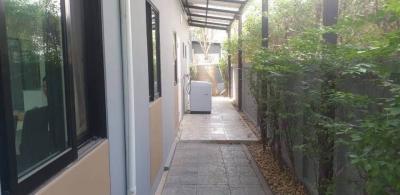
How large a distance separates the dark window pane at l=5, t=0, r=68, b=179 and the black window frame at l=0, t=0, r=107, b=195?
0.11ft

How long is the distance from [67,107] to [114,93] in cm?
82

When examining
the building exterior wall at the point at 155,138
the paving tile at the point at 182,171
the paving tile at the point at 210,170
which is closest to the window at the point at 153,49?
the building exterior wall at the point at 155,138

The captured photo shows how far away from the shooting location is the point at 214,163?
19.0 feet

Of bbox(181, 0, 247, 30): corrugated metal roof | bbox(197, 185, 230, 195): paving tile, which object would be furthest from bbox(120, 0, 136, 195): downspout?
bbox(181, 0, 247, 30): corrugated metal roof

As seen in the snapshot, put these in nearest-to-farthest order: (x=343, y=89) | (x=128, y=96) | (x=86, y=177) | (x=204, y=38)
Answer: (x=86, y=177) < (x=128, y=96) < (x=343, y=89) < (x=204, y=38)

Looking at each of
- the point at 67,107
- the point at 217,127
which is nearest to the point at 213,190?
the point at 67,107

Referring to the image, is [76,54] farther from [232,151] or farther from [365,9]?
[232,151]

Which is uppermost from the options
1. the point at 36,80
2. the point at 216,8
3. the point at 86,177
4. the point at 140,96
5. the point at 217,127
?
the point at 216,8

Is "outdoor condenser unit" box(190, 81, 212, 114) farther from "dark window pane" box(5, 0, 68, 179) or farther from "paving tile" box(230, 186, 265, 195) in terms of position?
"dark window pane" box(5, 0, 68, 179)

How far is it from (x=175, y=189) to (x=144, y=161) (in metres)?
0.99

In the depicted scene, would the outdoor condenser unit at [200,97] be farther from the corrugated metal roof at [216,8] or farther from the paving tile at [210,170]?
the paving tile at [210,170]

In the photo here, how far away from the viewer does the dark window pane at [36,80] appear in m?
1.45

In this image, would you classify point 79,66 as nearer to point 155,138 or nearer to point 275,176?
point 155,138

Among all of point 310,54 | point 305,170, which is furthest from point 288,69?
point 305,170
